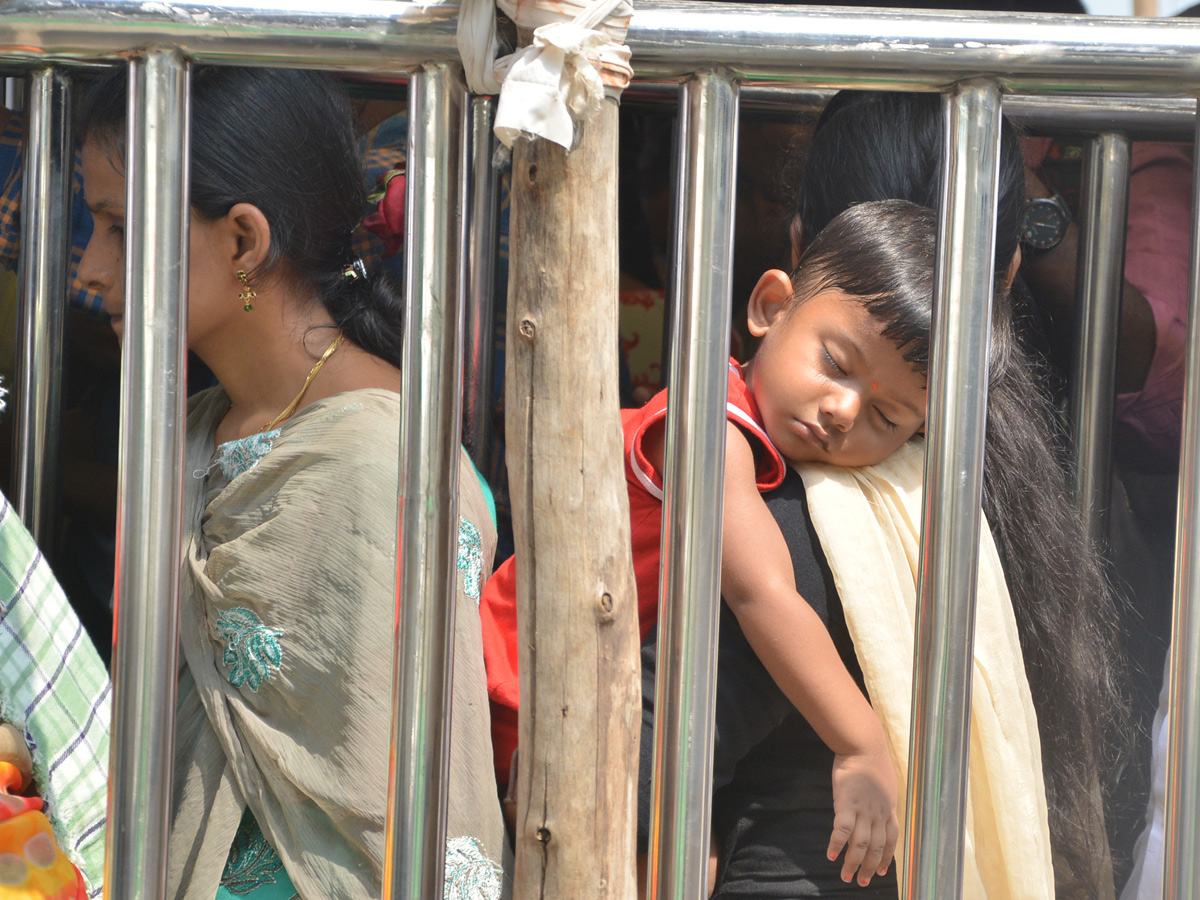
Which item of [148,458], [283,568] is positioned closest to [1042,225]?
[283,568]

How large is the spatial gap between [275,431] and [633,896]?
0.77 metres

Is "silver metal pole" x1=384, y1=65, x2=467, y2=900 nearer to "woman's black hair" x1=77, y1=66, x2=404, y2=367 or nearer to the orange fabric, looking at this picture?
the orange fabric

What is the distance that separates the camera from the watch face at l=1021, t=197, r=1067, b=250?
1634 mm

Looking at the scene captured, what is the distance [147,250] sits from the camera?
0.87m

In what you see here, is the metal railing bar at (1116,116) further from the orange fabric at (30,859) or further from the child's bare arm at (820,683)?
the orange fabric at (30,859)

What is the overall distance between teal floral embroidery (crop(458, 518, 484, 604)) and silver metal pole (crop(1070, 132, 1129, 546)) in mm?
859

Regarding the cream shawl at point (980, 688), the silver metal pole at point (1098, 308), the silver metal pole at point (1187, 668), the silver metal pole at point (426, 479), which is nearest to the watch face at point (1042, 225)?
the silver metal pole at point (1098, 308)

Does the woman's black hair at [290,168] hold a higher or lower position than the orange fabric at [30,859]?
higher

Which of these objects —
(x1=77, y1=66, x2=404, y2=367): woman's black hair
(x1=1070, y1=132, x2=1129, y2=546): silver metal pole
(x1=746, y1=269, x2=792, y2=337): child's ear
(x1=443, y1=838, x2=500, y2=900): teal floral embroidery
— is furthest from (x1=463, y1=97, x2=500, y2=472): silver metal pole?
(x1=1070, y1=132, x2=1129, y2=546): silver metal pole

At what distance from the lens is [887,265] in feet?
4.25

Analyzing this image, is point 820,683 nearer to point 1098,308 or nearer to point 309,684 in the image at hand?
point 309,684

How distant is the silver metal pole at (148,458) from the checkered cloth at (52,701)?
0.18 m

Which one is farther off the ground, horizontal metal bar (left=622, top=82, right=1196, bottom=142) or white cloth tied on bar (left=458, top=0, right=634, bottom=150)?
horizontal metal bar (left=622, top=82, right=1196, bottom=142)

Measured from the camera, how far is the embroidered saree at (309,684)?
1.18m
